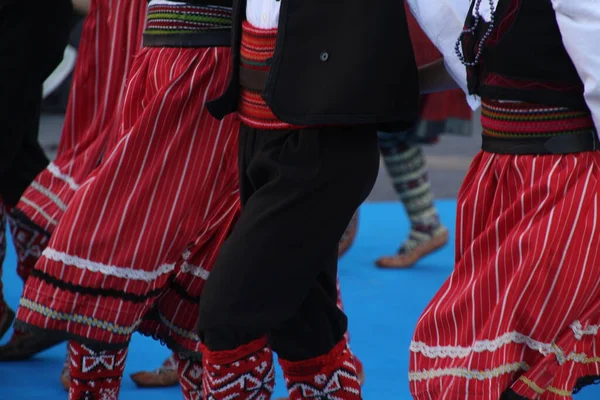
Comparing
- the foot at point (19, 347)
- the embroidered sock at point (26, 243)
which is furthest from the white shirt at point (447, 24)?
the foot at point (19, 347)

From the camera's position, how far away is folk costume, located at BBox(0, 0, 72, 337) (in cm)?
326

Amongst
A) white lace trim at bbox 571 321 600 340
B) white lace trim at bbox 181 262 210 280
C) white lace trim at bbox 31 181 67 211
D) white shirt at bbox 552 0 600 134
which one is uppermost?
white shirt at bbox 552 0 600 134

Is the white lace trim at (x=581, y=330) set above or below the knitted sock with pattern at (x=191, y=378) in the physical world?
above

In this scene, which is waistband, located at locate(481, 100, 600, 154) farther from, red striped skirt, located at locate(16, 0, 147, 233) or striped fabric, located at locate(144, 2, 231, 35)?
red striped skirt, located at locate(16, 0, 147, 233)

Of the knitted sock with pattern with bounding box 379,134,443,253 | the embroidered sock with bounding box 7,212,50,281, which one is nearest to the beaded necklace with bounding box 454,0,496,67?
the embroidered sock with bounding box 7,212,50,281

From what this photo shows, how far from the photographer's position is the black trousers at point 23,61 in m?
3.26

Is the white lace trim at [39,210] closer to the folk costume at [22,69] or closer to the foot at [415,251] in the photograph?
the folk costume at [22,69]

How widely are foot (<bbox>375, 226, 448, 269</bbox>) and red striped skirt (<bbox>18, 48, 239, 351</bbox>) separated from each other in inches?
105

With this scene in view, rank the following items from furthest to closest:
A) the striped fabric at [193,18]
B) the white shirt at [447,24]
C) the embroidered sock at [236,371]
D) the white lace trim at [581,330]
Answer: the striped fabric at [193,18]
the embroidered sock at [236,371]
the white shirt at [447,24]
the white lace trim at [581,330]

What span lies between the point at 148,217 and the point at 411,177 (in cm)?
262

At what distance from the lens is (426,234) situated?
5.12 m

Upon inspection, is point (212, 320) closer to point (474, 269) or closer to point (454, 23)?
point (474, 269)

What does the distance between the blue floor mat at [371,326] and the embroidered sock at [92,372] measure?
64 cm

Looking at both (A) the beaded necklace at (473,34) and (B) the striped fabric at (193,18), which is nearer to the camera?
(A) the beaded necklace at (473,34)
